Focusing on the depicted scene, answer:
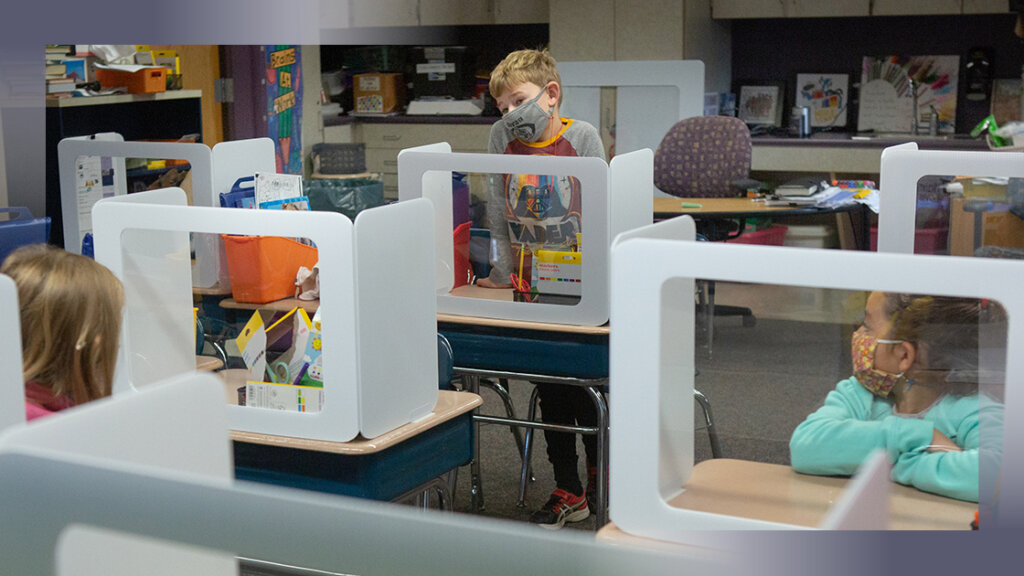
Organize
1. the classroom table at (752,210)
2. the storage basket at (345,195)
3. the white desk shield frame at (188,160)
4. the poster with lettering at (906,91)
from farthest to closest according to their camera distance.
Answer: the poster with lettering at (906,91) < the storage basket at (345,195) < the classroom table at (752,210) < the white desk shield frame at (188,160)

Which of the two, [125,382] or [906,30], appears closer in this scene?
[125,382]

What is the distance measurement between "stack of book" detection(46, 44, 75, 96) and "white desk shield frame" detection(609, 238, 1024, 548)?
407 cm

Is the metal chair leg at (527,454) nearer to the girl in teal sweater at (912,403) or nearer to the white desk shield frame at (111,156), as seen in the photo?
the white desk shield frame at (111,156)

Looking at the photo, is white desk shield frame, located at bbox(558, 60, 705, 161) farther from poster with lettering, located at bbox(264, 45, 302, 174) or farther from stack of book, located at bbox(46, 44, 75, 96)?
stack of book, located at bbox(46, 44, 75, 96)

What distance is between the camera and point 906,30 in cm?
693

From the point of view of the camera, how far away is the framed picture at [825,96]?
7.11 meters

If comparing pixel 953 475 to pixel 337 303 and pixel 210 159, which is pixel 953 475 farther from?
pixel 210 159

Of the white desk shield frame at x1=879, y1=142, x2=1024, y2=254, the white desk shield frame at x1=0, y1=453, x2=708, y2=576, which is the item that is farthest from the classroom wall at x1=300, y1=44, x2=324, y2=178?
the white desk shield frame at x1=0, y1=453, x2=708, y2=576

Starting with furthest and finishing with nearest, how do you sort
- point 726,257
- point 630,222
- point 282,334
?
point 630,222, point 282,334, point 726,257

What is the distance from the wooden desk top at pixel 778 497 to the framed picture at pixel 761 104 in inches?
234

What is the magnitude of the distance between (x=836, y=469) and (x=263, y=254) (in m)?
1.46

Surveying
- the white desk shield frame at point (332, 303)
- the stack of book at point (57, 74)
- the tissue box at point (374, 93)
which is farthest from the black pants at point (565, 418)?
the tissue box at point (374, 93)

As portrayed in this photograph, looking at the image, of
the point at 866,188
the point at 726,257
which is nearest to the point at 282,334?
the point at 726,257

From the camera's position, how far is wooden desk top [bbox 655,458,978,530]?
1278mm
